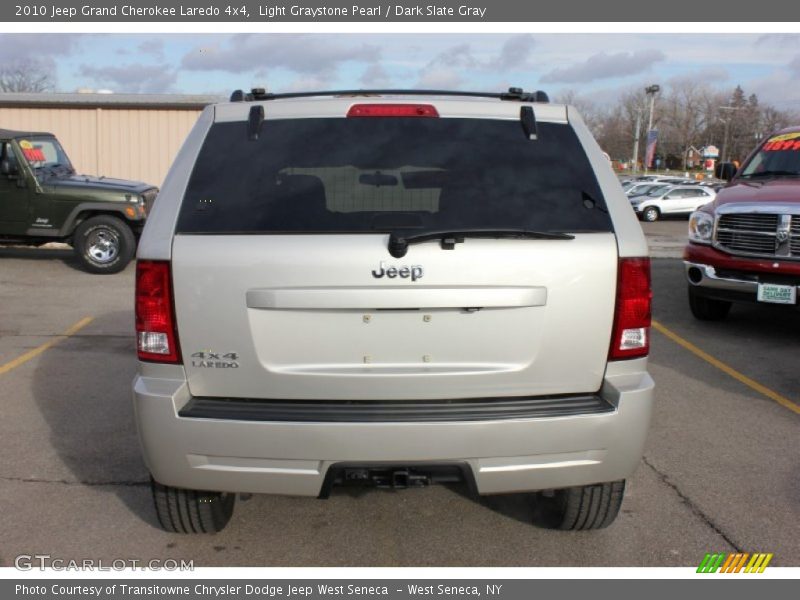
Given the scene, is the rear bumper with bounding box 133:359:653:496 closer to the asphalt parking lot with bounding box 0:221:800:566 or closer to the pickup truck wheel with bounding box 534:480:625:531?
the pickup truck wheel with bounding box 534:480:625:531

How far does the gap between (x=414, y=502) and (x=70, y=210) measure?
10137mm

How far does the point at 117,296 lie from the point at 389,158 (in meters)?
8.14

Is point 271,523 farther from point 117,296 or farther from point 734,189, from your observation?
point 117,296

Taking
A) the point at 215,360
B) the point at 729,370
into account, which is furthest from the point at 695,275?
the point at 215,360

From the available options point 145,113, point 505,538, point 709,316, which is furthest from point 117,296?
point 145,113

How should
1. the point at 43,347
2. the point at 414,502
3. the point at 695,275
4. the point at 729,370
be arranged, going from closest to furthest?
the point at 414,502
the point at 729,370
the point at 43,347
the point at 695,275

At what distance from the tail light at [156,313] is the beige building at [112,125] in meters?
19.2

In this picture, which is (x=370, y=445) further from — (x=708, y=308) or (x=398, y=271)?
(x=708, y=308)

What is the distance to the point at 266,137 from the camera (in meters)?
3.33

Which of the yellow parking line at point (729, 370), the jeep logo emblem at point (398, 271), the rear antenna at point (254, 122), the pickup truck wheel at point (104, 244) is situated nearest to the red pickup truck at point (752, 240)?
the yellow parking line at point (729, 370)

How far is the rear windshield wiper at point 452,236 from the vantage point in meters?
3.00

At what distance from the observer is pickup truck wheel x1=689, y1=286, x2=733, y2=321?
885 cm

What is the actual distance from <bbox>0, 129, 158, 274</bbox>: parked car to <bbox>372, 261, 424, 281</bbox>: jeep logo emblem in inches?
405

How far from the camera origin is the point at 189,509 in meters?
3.54
